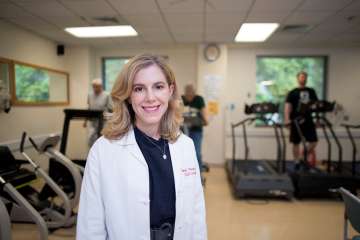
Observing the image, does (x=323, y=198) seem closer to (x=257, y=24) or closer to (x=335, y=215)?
(x=335, y=215)

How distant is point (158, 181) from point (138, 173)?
0.34 feet

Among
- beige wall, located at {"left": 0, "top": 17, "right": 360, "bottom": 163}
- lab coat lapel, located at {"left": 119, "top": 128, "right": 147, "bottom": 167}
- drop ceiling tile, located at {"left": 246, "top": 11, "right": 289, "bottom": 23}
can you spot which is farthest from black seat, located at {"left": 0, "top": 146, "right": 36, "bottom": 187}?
drop ceiling tile, located at {"left": 246, "top": 11, "right": 289, "bottom": 23}

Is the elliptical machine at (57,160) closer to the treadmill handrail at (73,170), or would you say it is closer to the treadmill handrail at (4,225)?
the treadmill handrail at (73,170)

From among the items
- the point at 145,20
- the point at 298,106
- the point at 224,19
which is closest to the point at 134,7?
the point at 145,20

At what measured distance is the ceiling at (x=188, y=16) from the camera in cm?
329

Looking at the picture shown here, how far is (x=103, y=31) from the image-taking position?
15.0ft

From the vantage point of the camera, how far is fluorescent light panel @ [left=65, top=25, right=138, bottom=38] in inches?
173

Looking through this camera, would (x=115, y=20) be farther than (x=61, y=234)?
Yes

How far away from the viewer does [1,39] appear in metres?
3.85

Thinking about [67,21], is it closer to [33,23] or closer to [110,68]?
[33,23]

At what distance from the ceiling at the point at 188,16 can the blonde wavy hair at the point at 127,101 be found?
2.42 metres

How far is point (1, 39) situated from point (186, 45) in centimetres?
346

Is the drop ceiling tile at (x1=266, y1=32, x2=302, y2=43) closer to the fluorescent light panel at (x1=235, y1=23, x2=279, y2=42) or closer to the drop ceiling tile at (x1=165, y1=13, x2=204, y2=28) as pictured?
the fluorescent light panel at (x1=235, y1=23, x2=279, y2=42)

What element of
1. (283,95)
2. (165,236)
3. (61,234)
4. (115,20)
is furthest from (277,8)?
(61,234)
